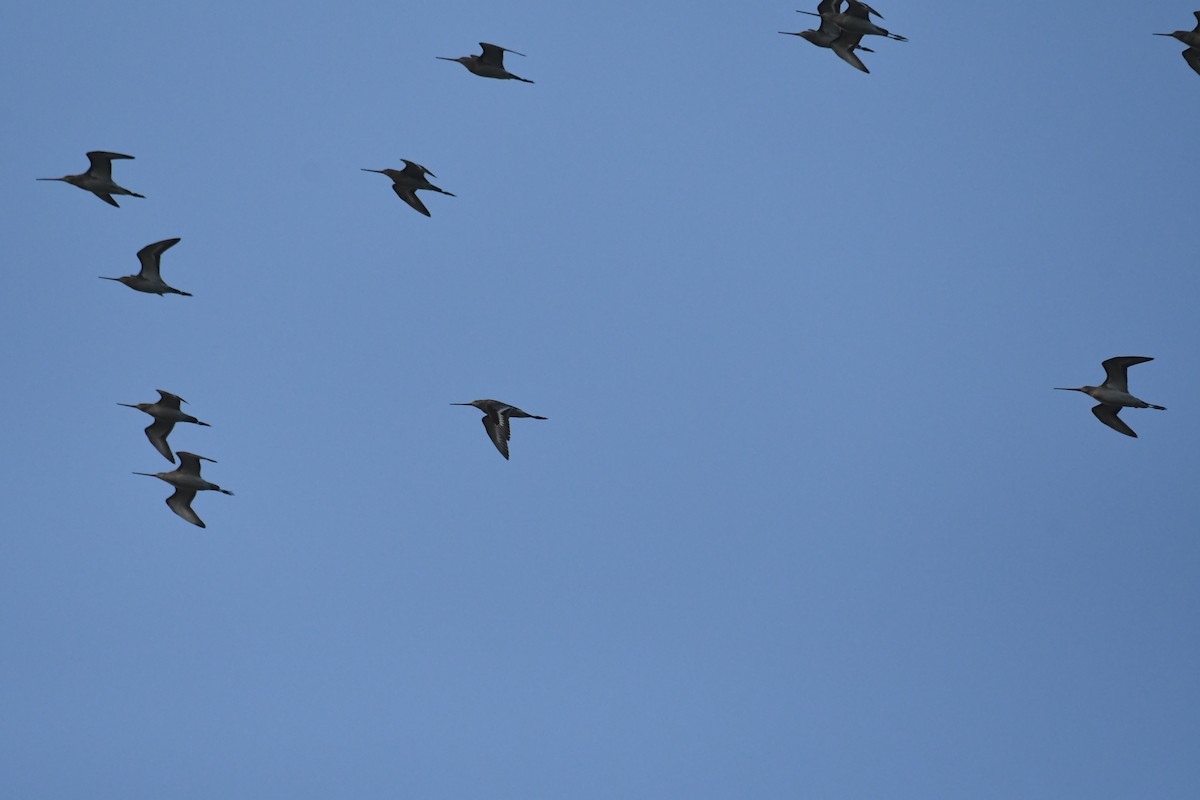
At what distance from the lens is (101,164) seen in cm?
4466

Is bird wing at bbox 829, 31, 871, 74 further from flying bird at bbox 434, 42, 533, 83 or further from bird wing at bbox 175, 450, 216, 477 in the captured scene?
bird wing at bbox 175, 450, 216, 477

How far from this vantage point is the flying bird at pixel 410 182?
1821 inches

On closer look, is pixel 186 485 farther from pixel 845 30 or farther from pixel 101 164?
pixel 845 30

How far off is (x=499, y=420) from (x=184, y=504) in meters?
7.36

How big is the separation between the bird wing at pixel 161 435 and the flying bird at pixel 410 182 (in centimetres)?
713

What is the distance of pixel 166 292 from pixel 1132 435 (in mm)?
21243

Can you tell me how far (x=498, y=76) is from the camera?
45719 millimetres

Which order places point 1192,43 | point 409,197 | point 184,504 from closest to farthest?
point 1192,43 < point 184,504 < point 409,197

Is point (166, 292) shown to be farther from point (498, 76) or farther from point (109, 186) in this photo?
point (498, 76)

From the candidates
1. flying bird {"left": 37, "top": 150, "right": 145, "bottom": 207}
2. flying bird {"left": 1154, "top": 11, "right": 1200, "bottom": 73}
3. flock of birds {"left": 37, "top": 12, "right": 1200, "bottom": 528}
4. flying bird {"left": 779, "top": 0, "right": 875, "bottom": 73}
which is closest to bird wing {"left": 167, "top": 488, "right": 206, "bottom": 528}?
flock of birds {"left": 37, "top": 12, "right": 1200, "bottom": 528}

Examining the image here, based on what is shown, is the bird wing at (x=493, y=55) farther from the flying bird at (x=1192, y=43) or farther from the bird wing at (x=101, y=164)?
the flying bird at (x=1192, y=43)

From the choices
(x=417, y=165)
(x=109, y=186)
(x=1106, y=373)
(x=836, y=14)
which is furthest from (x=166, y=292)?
(x=1106, y=373)

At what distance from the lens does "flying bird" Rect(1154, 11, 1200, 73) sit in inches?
1695

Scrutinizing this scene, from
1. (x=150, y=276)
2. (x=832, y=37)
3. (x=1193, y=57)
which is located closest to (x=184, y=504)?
(x=150, y=276)
